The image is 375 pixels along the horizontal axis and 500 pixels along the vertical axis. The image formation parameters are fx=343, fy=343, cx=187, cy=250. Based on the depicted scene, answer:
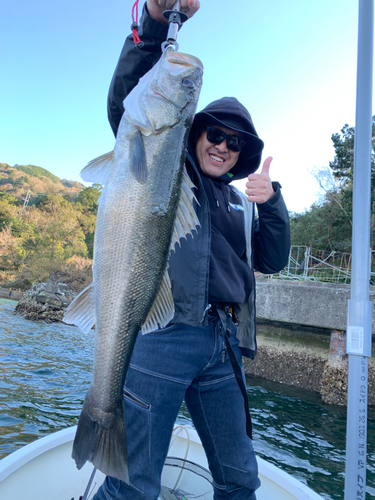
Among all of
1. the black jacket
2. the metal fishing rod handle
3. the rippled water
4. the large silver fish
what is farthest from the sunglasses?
the rippled water

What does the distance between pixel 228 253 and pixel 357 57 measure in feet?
7.18

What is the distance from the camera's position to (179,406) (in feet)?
6.78

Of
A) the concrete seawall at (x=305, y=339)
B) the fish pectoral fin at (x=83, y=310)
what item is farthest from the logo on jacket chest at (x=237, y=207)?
the concrete seawall at (x=305, y=339)

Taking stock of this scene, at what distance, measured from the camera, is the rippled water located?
5.52m

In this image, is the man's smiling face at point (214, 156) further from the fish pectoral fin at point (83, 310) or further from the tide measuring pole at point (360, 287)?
the fish pectoral fin at point (83, 310)

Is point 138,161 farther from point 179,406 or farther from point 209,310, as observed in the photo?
point 179,406

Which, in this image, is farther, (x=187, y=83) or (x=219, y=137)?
(x=219, y=137)

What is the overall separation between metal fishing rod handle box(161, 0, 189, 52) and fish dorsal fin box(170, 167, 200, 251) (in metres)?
0.78

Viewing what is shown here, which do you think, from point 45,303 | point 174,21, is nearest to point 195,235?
point 174,21

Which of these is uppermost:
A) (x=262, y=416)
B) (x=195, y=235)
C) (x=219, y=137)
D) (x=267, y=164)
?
(x=219, y=137)

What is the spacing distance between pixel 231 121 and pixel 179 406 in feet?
6.50

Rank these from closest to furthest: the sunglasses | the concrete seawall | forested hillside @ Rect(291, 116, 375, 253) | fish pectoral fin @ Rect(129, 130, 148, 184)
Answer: fish pectoral fin @ Rect(129, 130, 148, 184) < the sunglasses < the concrete seawall < forested hillside @ Rect(291, 116, 375, 253)

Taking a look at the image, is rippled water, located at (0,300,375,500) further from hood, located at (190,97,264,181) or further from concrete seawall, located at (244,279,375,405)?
hood, located at (190,97,264,181)

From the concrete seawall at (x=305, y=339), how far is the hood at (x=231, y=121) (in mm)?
6320
